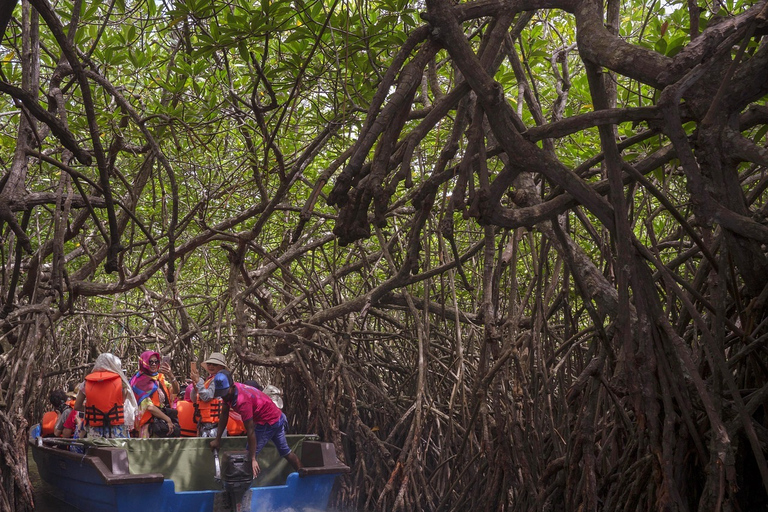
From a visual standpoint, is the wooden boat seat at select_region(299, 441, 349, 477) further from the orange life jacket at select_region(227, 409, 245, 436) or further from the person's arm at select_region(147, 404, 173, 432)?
the person's arm at select_region(147, 404, 173, 432)

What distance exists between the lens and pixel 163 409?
7.94 metres

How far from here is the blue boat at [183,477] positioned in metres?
5.53

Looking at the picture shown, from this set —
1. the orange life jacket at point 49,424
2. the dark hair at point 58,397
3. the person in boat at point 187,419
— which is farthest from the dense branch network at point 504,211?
the person in boat at point 187,419

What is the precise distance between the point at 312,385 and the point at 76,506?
7.54 feet

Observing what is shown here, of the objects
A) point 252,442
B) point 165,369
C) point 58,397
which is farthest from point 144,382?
point 252,442

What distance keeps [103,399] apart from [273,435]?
56.7 inches

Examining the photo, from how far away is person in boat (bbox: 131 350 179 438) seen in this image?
22.5 feet

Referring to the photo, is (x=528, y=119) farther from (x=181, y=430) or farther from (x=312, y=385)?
(x=181, y=430)

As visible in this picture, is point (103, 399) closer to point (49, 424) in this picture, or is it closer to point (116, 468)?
point (116, 468)

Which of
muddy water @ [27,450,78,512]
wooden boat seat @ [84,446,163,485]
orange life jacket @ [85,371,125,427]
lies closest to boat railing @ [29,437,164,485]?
wooden boat seat @ [84,446,163,485]

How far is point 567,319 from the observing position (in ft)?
12.8

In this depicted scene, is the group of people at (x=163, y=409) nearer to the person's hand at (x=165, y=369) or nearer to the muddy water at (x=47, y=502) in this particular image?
the person's hand at (x=165, y=369)

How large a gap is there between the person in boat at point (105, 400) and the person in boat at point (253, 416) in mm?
941

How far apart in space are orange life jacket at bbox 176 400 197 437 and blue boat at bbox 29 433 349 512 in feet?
2.76
